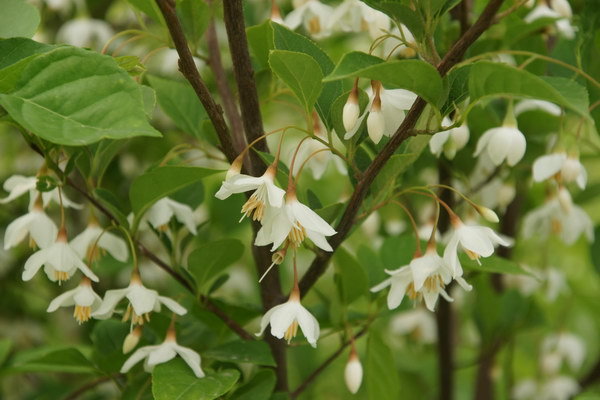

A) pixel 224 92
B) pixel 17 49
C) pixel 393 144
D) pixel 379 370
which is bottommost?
pixel 379 370

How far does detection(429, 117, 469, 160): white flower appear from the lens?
115 centimetres

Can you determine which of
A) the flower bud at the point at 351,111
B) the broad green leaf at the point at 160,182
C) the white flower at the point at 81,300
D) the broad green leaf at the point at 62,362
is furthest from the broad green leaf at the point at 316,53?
the broad green leaf at the point at 62,362

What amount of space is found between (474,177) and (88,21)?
3.47ft

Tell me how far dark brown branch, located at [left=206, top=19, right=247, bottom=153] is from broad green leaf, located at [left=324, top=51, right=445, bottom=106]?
388 millimetres

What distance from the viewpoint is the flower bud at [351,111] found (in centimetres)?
92

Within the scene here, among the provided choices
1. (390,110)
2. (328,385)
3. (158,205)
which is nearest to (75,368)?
(158,205)

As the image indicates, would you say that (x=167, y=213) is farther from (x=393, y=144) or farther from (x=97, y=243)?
(x=393, y=144)

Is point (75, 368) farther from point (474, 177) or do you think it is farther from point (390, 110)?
point (474, 177)

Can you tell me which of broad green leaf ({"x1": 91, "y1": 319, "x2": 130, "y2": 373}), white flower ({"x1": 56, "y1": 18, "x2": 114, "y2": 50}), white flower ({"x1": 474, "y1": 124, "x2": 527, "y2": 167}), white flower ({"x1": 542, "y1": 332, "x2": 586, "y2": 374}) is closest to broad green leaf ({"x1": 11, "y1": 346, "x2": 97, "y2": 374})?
broad green leaf ({"x1": 91, "y1": 319, "x2": 130, "y2": 373})

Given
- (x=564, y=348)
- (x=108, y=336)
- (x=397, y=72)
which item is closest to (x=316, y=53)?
(x=397, y=72)

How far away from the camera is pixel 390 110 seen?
3.22ft

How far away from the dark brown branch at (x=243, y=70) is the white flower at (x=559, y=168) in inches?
19.0

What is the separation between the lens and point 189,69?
886mm

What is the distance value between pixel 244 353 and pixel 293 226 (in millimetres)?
249
